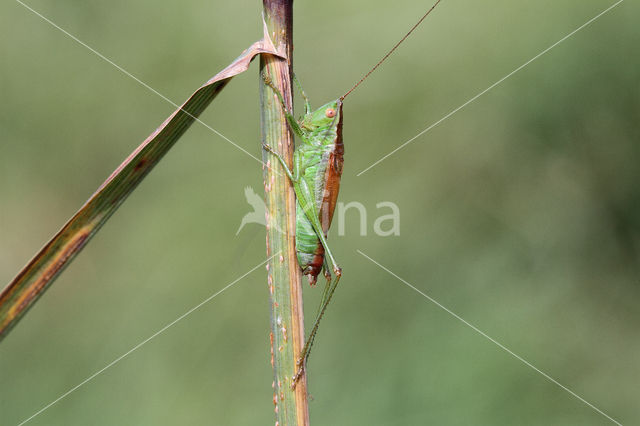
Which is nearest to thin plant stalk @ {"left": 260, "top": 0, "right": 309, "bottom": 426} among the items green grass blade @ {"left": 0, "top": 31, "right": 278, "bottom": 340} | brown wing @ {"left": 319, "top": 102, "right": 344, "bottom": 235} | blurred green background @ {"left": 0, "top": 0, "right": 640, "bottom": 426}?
green grass blade @ {"left": 0, "top": 31, "right": 278, "bottom": 340}

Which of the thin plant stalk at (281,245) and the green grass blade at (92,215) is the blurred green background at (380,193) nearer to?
the thin plant stalk at (281,245)

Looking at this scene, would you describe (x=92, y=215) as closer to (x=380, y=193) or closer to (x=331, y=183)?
(x=331, y=183)

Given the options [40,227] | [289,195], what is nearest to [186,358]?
[40,227]

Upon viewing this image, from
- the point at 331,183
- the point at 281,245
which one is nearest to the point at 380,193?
the point at 331,183

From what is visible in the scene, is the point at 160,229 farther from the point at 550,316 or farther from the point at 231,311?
the point at 550,316

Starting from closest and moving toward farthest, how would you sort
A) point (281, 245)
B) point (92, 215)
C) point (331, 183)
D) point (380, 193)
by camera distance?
point (92, 215)
point (281, 245)
point (331, 183)
point (380, 193)

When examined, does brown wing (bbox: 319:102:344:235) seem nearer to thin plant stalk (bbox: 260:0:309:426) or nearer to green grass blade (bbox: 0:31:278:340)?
thin plant stalk (bbox: 260:0:309:426)

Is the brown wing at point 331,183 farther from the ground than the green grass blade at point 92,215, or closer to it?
farther from the ground

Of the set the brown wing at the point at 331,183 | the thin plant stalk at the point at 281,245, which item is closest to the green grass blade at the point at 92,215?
the thin plant stalk at the point at 281,245
